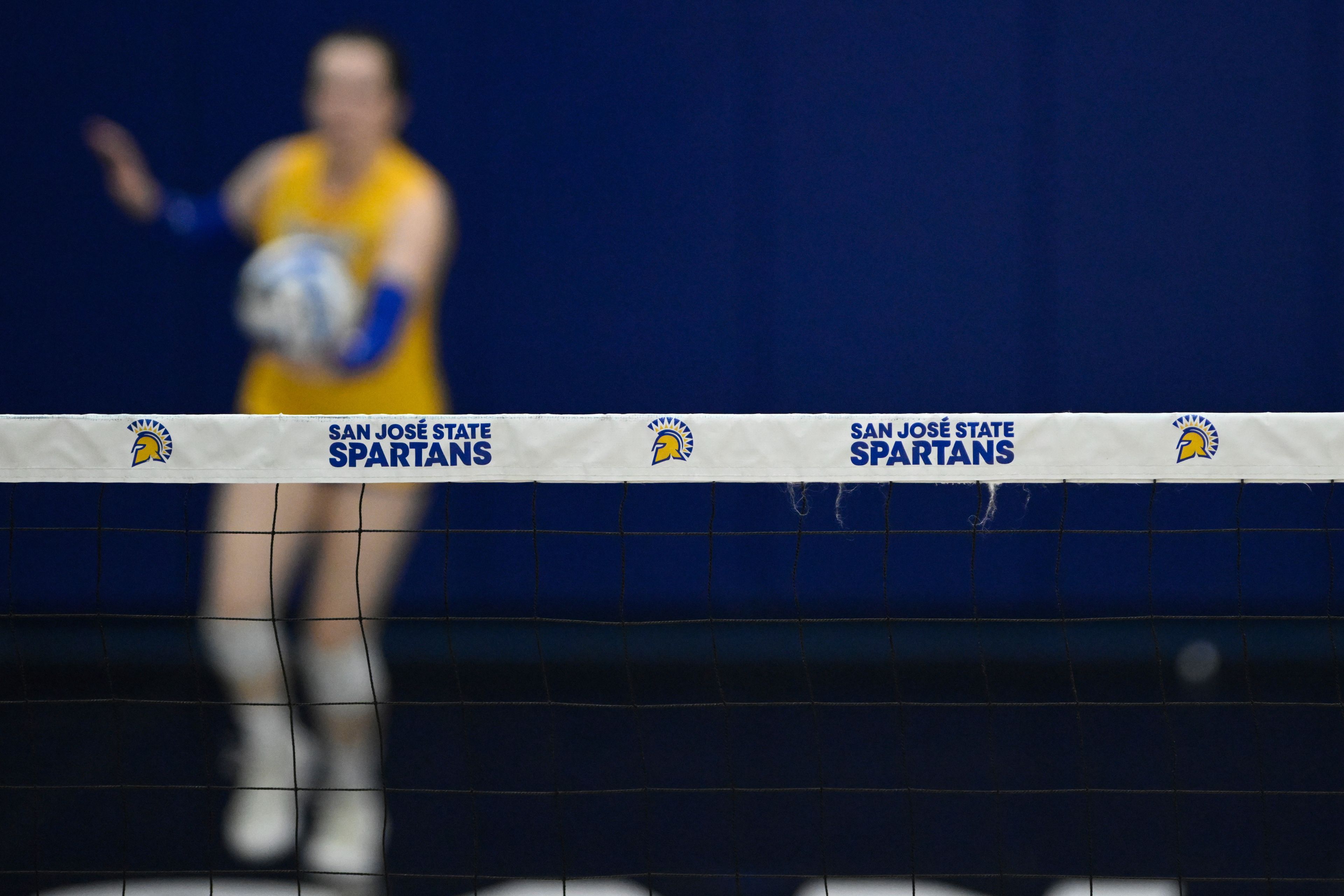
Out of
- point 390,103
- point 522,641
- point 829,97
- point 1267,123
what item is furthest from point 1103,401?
point 390,103

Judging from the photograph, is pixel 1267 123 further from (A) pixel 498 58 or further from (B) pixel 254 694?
(B) pixel 254 694

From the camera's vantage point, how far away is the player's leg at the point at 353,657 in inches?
109

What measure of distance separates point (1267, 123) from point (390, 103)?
9.74 ft

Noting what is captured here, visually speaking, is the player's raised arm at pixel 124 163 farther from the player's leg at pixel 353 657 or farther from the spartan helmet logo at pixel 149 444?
the spartan helmet logo at pixel 149 444

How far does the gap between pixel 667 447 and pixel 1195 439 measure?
98 centimetres

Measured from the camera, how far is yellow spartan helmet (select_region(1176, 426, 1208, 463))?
83.6 inches

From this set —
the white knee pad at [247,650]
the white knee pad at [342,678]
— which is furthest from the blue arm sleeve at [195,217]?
the white knee pad at [342,678]

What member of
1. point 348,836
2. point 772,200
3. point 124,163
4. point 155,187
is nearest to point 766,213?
point 772,200

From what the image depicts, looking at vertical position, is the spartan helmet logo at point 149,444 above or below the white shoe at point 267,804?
above

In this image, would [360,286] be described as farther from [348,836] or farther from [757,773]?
[757,773]

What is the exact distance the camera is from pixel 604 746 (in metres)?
3.43

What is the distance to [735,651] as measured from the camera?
160 inches

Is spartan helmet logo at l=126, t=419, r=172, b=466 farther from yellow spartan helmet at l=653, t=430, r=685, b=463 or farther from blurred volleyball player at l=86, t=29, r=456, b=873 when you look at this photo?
yellow spartan helmet at l=653, t=430, r=685, b=463

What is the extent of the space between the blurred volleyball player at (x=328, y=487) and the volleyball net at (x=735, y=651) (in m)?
0.08
